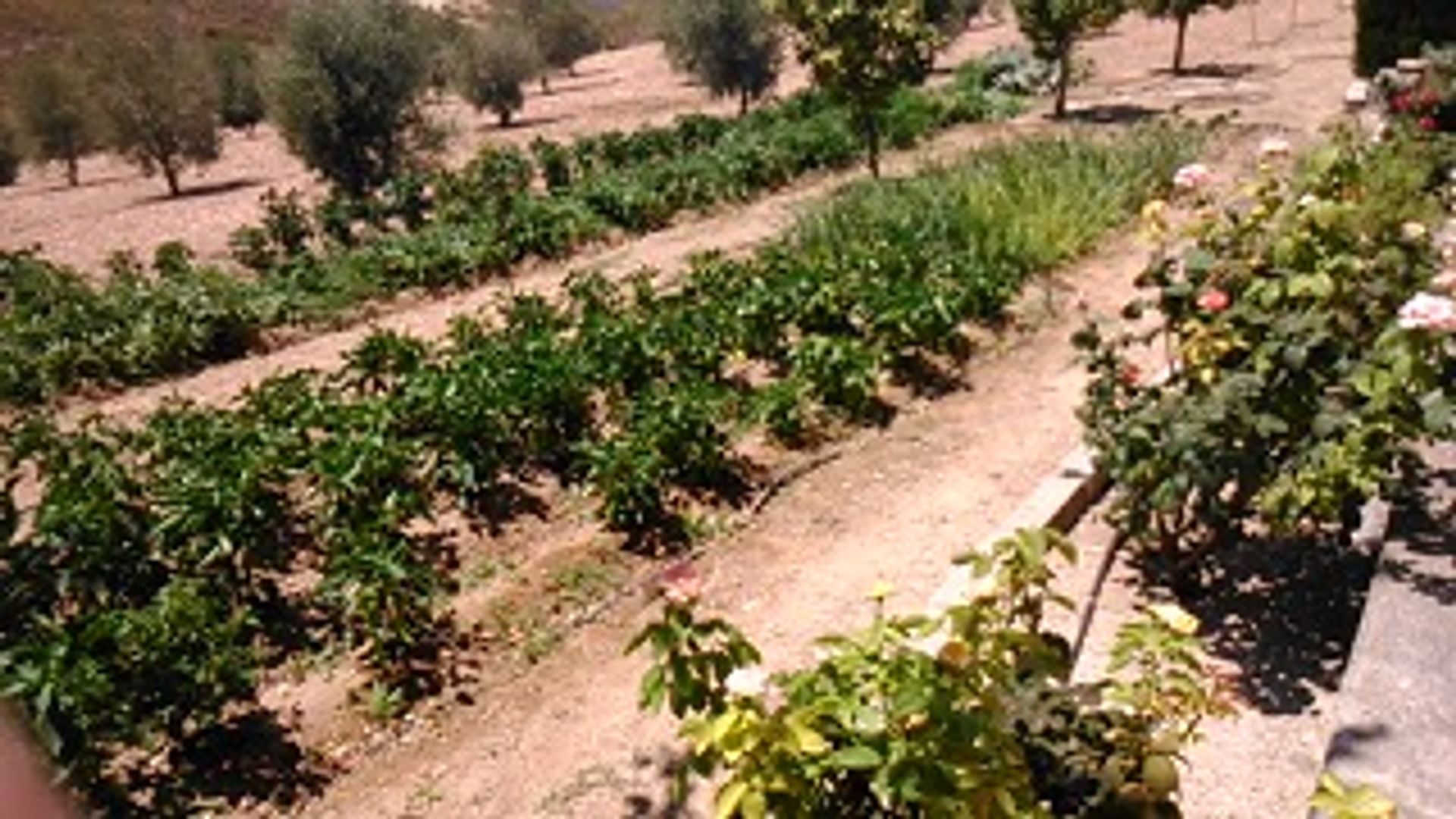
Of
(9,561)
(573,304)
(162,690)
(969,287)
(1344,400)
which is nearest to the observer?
(1344,400)

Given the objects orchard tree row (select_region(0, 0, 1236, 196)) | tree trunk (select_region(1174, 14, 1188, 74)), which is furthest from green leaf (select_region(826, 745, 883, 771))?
tree trunk (select_region(1174, 14, 1188, 74))

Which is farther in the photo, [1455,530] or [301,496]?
[301,496]

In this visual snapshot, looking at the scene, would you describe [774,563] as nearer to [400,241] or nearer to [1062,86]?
[400,241]

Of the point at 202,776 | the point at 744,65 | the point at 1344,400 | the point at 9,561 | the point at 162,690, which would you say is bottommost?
the point at 202,776

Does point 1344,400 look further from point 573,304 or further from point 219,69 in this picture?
point 219,69

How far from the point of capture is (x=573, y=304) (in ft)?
31.4

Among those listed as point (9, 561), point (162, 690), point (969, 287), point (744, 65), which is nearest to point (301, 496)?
point (9, 561)

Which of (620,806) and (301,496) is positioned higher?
(301,496)

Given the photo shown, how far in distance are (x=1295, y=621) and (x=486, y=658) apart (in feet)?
11.7

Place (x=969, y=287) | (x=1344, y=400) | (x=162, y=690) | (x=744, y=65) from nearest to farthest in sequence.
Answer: (x=1344, y=400), (x=162, y=690), (x=969, y=287), (x=744, y=65)

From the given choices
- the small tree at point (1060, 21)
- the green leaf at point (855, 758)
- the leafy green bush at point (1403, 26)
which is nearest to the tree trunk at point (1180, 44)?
the small tree at point (1060, 21)

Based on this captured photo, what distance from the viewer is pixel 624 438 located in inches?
260

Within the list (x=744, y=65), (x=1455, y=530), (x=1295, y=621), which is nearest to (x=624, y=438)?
(x=1295, y=621)

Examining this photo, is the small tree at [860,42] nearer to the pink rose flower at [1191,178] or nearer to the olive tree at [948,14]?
the pink rose flower at [1191,178]
